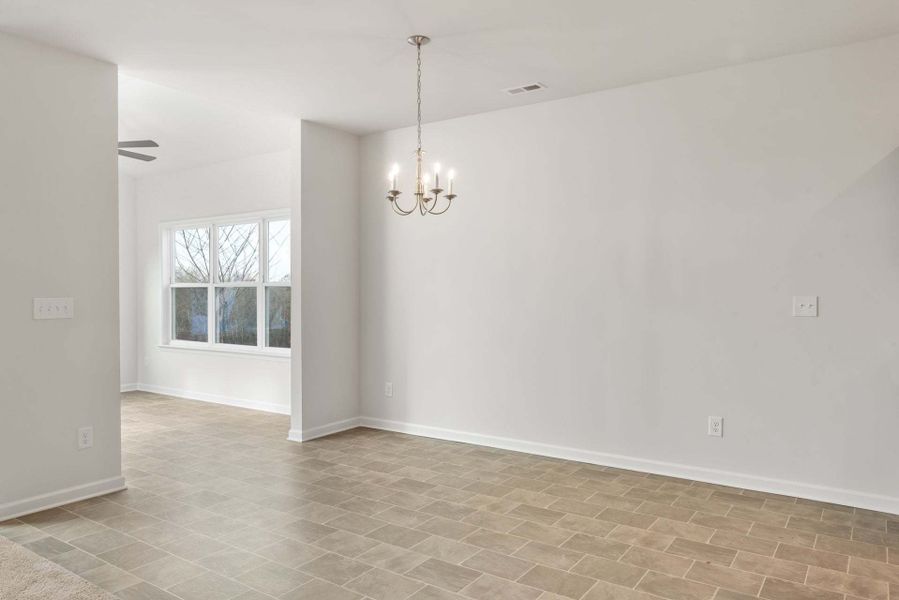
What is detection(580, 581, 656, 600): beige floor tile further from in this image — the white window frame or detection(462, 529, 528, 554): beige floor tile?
the white window frame

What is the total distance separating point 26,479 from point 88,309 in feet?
3.21

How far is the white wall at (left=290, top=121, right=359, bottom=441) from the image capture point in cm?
507

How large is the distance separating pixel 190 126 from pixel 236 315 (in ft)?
6.80

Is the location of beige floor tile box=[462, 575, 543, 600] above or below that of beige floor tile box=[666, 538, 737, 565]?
above

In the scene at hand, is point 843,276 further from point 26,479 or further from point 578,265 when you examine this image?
point 26,479

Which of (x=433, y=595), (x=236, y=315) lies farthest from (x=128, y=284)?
(x=433, y=595)

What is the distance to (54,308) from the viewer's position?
3490 millimetres

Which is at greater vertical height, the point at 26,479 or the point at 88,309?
the point at 88,309

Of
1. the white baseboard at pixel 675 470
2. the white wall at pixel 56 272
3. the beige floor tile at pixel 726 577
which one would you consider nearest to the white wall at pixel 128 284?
the white baseboard at pixel 675 470

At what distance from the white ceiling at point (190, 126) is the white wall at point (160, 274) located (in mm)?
211

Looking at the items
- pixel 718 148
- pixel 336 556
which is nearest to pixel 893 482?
pixel 718 148

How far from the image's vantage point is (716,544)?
299 centimetres

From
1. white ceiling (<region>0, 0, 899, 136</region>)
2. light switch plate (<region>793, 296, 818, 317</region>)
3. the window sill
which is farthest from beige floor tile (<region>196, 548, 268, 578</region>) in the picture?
the window sill

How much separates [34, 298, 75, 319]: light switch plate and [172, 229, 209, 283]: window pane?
3.51m
